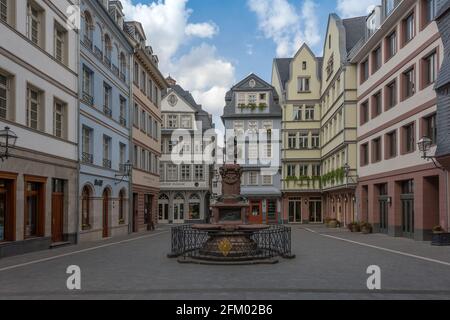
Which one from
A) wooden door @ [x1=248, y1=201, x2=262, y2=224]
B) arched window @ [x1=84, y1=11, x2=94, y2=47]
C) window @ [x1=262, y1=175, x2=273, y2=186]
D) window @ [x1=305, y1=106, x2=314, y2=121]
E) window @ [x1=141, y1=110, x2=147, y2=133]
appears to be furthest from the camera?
window @ [x1=262, y1=175, x2=273, y2=186]

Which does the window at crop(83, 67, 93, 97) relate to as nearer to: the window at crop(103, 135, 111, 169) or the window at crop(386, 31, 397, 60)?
the window at crop(103, 135, 111, 169)

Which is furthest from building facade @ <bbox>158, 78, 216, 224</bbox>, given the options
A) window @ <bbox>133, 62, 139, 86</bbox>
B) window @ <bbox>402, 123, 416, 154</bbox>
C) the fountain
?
the fountain

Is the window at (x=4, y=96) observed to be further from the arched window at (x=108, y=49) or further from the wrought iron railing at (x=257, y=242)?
the arched window at (x=108, y=49)

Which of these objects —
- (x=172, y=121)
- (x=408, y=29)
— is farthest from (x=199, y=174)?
(x=408, y=29)

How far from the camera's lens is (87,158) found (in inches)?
1040

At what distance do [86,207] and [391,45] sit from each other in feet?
66.2

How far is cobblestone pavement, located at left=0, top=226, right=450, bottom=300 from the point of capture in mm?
10234

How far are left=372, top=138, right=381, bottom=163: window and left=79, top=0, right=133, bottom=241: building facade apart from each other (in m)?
16.5

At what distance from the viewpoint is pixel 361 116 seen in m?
36.9

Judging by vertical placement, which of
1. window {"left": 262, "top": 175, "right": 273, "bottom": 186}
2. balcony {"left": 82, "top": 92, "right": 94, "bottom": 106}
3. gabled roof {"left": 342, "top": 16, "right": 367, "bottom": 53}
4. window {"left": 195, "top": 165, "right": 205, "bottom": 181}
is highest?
gabled roof {"left": 342, "top": 16, "right": 367, "bottom": 53}

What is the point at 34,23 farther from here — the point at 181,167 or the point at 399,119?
the point at 181,167
